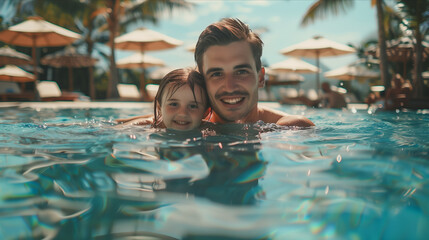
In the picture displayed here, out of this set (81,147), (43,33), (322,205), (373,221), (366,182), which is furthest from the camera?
(43,33)

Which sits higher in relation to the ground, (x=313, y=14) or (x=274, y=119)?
(x=313, y=14)

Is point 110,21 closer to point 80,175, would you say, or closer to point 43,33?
point 43,33

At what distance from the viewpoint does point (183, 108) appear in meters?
2.68

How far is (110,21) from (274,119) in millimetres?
13431

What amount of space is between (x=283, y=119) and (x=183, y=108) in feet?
3.40

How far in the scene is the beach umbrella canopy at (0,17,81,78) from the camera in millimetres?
10574

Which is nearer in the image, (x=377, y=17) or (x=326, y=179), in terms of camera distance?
(x=326, y=179)

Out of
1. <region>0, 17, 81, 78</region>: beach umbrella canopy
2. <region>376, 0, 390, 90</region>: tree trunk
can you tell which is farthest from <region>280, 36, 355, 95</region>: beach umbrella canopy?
<region>0, 17, 81, 78</region>: beach umbrella canopy

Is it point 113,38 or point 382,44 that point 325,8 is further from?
point 113,38

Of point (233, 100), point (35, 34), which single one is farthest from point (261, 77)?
point (35, 34)

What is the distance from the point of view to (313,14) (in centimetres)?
1477

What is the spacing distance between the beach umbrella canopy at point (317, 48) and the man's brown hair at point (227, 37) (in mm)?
9928

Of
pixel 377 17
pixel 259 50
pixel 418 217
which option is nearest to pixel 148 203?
pixel 418 217

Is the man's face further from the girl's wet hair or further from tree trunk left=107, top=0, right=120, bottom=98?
tree trunk left=107, top=0, right=120, bottom=98
